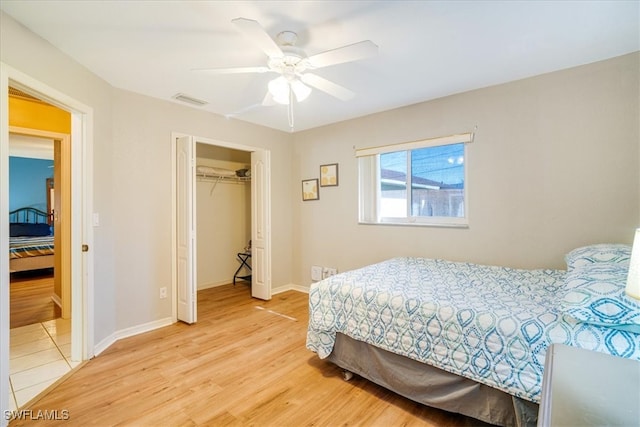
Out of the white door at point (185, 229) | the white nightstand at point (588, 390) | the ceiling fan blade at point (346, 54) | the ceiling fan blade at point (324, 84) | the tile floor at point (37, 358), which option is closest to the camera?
the white nightstand at point (588, 390)

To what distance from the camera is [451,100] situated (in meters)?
3.03

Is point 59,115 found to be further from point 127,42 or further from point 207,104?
point 127,42

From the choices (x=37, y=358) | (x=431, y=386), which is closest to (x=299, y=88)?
(x=431, y=386)

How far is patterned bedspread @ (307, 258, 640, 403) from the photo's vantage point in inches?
55.4

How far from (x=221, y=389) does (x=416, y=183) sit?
2745 mm

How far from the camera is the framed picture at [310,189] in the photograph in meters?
4.21

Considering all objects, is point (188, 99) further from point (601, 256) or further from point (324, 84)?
point (601, 256)

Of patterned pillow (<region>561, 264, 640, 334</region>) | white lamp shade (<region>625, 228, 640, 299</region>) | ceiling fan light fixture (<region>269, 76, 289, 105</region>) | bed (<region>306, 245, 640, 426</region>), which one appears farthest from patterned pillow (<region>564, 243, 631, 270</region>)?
ceiling fan light fixture (<region>269, 76, 289, 105</region>)

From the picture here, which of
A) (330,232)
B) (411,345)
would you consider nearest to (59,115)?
(330,232)

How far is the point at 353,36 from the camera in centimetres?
197

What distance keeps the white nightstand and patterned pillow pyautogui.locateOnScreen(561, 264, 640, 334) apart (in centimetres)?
53

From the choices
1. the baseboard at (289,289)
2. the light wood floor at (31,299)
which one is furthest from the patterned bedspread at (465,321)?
the light wood floor at (31,299)

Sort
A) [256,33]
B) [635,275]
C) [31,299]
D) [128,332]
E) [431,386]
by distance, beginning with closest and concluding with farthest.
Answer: [635,275] → [256,33] → [431,386] → [128,332] → [31,299]

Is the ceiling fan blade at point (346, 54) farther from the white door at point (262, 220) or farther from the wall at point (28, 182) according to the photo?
the wall at point (28, 182)
